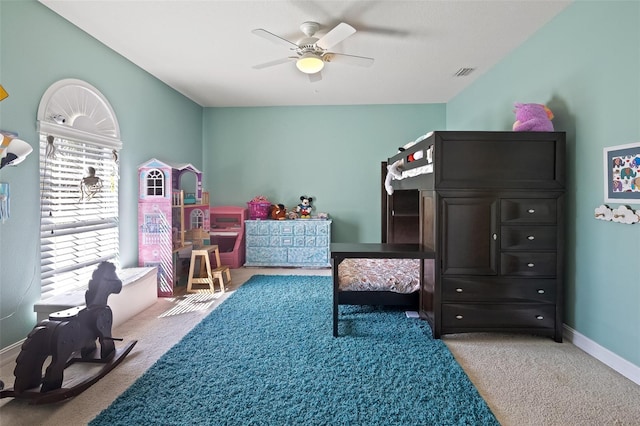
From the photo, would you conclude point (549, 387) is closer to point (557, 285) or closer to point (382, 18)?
point (557, 285)

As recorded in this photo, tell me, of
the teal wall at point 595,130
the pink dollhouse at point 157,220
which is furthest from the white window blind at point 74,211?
the teal wall at point 595,130

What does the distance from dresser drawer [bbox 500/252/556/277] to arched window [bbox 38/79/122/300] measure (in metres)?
3.65

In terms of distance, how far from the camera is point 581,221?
2.49 metres

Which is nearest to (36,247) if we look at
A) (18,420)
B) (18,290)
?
(18,290)

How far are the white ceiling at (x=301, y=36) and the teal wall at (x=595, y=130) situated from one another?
1.09ft

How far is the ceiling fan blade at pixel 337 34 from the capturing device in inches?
95.2

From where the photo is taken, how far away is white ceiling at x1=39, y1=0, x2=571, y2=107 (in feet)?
8.42

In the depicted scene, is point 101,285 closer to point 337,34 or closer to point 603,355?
point 337,34

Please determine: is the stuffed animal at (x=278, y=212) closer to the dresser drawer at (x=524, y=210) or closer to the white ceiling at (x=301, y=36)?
the white ceiling at (x=301, y=36)

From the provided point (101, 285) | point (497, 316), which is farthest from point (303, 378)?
point (497, 316)

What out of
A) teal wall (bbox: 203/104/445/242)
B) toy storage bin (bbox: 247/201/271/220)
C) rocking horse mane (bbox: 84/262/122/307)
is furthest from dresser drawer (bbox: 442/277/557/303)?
toy storage bin (bbox: 247/201/271/220)

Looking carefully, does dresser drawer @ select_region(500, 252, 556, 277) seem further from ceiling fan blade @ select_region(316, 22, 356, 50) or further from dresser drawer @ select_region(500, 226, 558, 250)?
ceiling fan blade @ select_region(316, 22, 356, 50)

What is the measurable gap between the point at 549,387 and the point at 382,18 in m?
2.96

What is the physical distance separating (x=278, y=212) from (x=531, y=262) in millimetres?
3624
